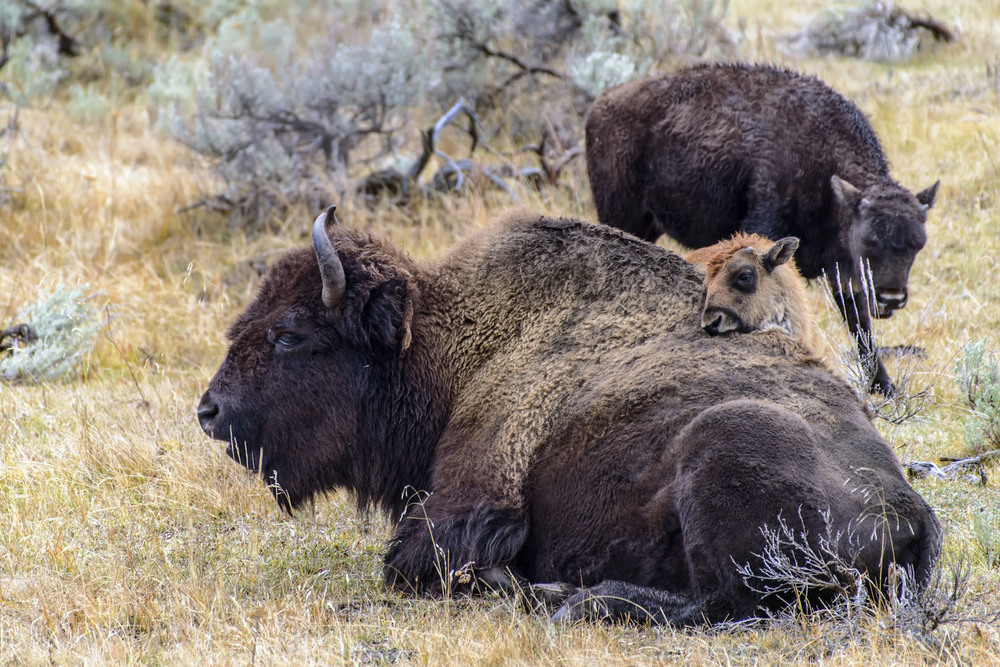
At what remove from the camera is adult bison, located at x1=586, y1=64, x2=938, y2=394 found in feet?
22.6

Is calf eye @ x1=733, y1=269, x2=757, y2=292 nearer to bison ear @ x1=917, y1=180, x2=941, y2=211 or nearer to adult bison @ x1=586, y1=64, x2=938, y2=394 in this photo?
adult bison @ x1=586, y1=64, x2=938, y2=394

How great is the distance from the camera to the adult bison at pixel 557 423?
3734 millimetres

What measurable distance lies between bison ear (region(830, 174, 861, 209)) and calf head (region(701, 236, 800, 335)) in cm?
203

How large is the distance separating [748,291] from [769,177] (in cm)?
278

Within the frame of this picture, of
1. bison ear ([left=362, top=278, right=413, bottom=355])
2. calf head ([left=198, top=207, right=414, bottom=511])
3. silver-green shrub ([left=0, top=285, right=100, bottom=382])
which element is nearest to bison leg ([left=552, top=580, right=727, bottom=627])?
calf head ([left=198, top=207, right=414, bottom=511])

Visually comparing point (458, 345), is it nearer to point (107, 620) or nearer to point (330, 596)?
point (330, 596)

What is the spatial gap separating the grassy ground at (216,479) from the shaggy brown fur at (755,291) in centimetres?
121

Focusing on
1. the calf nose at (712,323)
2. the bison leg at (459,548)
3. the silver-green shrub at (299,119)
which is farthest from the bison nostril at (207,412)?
the silver-green shrub at (299,119)

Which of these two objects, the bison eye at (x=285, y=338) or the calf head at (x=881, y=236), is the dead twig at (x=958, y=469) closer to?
the calf head at (x=881, y=236)

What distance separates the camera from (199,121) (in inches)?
430

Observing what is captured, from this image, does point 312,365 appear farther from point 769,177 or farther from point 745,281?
point 769,177

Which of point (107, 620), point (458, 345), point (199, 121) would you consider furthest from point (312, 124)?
point (107, 620)

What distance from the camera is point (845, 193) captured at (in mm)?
6906

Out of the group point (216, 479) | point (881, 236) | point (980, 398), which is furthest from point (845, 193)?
point (216, 479)
